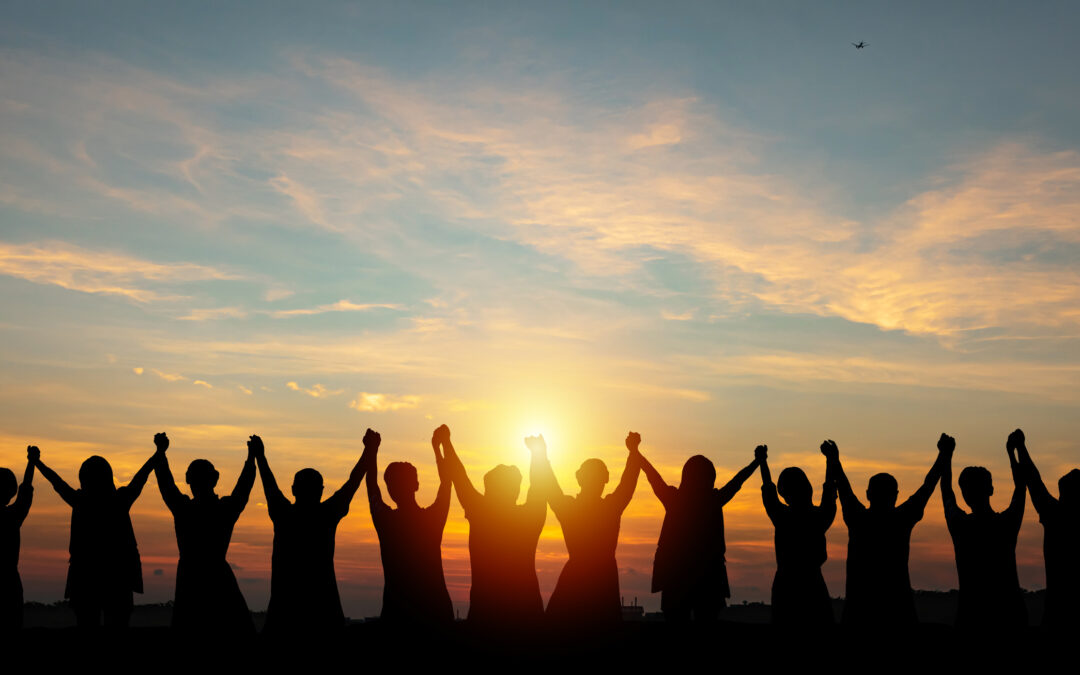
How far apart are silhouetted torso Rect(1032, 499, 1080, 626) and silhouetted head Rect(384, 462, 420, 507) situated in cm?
872

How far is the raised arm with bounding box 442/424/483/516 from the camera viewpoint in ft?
49.8

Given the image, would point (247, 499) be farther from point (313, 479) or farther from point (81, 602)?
point (81, 602)

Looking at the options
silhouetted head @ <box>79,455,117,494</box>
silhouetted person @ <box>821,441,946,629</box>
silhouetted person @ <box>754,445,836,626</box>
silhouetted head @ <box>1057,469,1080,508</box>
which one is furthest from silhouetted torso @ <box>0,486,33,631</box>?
silhouetted head @ <box>1057,469,1080,508</box>

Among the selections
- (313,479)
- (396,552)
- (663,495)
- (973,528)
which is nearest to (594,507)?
(663,495)

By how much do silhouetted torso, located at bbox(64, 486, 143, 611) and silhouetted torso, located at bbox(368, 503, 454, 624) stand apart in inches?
144

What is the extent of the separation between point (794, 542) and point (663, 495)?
201 centimetres

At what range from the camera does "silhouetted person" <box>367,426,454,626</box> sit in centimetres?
1523

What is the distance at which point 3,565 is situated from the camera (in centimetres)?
1563

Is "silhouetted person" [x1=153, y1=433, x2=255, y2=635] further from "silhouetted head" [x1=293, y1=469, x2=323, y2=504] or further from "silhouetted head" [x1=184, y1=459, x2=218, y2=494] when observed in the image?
"silhouetted head" [x1=293, y1=469, x2=323, y2=504]

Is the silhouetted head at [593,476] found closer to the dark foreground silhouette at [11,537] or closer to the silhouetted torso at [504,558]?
the silhouetted torso at [504,558]

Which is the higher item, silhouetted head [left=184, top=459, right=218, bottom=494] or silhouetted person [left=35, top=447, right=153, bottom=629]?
silhouetted head [left=184, top=459, right=218, bottom=494]

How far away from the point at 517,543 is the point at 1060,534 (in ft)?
24.7

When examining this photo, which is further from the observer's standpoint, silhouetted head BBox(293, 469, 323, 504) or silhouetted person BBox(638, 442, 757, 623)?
silhouetted person BBox(638, 442, 757, 623)

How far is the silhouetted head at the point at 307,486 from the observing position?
1495 centimetres
